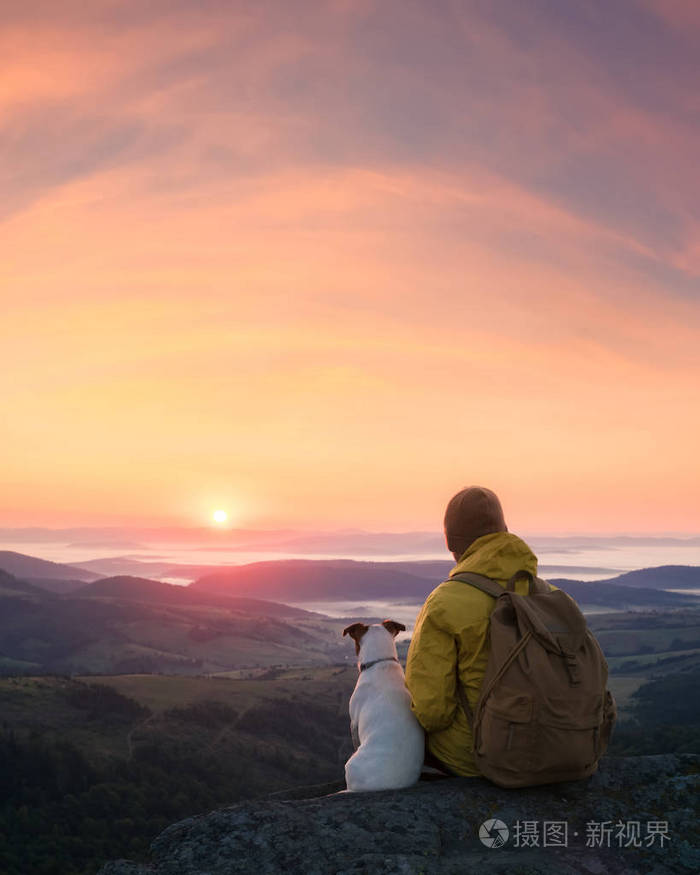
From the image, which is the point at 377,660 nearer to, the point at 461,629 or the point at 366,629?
the point at 366,629

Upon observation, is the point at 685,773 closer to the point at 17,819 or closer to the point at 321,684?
the point at 17,819

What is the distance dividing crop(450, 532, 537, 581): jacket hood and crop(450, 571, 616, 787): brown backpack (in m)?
0.32

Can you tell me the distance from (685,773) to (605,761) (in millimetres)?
790

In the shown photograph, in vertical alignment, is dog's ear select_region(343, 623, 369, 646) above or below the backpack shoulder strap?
below

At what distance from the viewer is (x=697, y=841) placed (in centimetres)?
654

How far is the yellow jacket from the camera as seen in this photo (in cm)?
679

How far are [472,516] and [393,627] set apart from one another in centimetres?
197

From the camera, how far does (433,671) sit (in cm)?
696

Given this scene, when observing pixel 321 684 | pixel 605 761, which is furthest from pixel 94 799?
pixel 605 761

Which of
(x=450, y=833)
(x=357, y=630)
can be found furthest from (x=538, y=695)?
(x=357, y=630)
